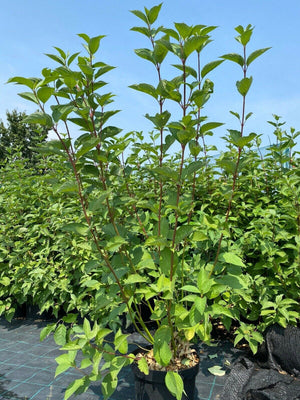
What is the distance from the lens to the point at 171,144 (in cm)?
176

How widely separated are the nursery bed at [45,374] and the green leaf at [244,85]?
192cm

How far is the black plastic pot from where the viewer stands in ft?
6.06

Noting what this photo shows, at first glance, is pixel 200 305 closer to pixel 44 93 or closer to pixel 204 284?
pixel 204 284

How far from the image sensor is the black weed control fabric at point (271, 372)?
2.20 metres

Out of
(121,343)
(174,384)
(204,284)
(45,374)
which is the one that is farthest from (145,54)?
(45,374)

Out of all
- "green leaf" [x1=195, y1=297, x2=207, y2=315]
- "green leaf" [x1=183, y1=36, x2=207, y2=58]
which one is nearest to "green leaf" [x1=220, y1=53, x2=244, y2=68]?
"green leaf" [x1=183, y1=36, x2=207, y2=58]

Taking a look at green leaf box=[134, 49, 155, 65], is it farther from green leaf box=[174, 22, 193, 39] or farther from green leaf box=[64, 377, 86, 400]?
green leaf box=[64, 377, 86, 400]

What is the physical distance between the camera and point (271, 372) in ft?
7.89

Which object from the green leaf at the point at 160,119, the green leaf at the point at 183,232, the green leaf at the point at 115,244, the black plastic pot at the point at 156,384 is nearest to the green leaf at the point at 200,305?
the green leaf at the point at 183,232

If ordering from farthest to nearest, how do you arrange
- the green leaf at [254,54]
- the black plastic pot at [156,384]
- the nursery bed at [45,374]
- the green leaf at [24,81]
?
the nursery bed at [45,374] → the black plastic pot at [156,384] → the green leaf at [254,54] → the green leaf at [24,81]

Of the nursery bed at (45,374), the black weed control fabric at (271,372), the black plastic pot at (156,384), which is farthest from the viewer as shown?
the nursery bed at (45,374)

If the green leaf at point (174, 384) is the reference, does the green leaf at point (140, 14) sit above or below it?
above

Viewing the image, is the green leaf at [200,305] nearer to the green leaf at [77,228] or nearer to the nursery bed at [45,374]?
the green leaf at [77,228]

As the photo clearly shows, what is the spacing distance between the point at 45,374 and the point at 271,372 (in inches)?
65.8
